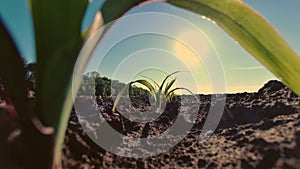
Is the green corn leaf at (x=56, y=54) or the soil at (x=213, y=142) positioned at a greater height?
the green corn leaf at (x=56, y=54)

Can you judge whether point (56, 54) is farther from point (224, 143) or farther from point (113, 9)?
point (224, 143)

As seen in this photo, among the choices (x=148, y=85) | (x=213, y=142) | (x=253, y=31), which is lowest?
(x=213, y=142)

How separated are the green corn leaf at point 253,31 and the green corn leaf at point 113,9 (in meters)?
0.11

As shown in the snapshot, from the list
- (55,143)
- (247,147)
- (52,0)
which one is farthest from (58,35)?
(247,147)

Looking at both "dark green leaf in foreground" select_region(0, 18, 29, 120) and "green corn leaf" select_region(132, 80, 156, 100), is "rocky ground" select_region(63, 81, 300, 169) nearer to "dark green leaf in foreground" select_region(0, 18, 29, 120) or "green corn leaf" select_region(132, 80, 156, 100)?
"dark green leaf in foreground" select_region(0, 18, 29, 120)

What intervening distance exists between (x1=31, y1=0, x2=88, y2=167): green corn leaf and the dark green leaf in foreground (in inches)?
1.1

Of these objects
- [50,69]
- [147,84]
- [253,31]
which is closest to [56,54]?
[50,69]

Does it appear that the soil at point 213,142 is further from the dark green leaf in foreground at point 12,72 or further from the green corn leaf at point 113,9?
the green corn leaf at point 113,9

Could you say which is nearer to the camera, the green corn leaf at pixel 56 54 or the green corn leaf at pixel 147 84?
the green corn leaf at pixel 56 54

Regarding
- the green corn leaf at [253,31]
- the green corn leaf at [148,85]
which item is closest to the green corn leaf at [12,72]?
the green corn leaf at [253,31]

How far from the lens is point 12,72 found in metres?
0.49

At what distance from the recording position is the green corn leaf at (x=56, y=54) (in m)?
0.49

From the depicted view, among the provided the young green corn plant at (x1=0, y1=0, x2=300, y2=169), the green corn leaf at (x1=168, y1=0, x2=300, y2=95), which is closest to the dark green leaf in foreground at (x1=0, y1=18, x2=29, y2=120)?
the young green corn plant at (x1=0, y1=0, x2=300, y2=169)

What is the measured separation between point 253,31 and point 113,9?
0.27 meters
